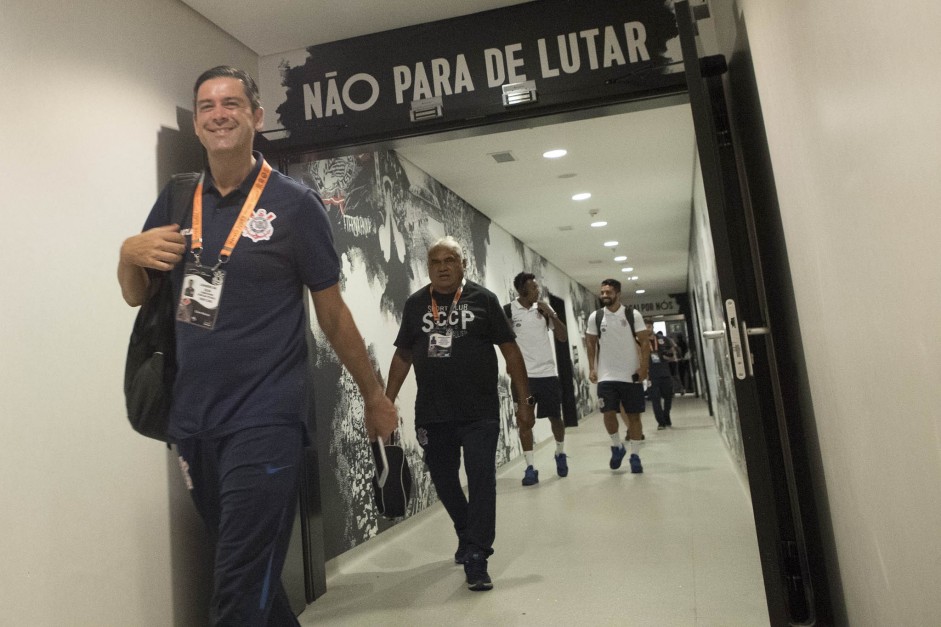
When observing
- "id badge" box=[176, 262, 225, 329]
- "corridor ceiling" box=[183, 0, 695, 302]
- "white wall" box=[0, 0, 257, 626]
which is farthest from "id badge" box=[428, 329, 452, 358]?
"id badge" box=[176, 262, 225, 329]

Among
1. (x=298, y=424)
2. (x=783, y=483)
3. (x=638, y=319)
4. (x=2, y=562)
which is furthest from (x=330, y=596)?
(x=638, y=319)

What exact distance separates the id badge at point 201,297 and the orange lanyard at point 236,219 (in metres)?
0.03

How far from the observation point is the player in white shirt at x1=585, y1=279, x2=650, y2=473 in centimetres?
560

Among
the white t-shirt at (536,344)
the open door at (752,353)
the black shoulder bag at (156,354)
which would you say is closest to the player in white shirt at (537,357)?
the white t-shirt at (536,344)

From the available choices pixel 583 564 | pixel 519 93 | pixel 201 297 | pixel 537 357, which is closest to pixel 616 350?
pixel 537 357

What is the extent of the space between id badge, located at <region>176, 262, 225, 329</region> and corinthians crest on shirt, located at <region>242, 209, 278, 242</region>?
107 millimetres

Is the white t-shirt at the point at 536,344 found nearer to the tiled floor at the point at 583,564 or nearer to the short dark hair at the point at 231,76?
the tiled floor at the point at 583,564

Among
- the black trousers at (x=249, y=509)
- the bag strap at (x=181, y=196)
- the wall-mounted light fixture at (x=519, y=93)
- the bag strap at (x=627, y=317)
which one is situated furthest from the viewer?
the bag strap at (x=627, y=317)

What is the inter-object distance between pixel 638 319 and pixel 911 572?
4.81 meters

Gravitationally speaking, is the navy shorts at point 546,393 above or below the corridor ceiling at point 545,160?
below

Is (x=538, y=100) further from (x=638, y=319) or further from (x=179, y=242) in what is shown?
(x=638, y=319)

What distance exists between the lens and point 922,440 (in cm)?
109

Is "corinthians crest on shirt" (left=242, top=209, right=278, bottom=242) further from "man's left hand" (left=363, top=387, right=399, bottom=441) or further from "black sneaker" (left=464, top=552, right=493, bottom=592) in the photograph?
"black sneaker" (left=464, top=552, right=493, bottom=592)

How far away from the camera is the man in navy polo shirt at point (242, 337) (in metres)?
1.47
